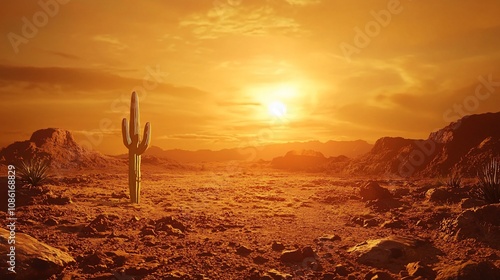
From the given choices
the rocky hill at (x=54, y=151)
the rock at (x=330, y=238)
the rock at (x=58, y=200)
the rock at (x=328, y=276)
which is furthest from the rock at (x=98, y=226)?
the rocky hill at (x=54, y=151)

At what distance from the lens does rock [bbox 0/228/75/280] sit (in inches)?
210

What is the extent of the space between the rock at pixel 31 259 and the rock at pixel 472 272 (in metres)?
6.18

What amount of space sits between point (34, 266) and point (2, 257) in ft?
1.52

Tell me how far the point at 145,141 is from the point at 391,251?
9.51 meters

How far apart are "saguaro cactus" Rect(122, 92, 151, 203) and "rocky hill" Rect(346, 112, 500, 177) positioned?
62.6 ft

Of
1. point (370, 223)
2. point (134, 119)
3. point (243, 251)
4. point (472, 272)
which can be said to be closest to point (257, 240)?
point (243, 251)

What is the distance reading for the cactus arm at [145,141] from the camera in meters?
13.2

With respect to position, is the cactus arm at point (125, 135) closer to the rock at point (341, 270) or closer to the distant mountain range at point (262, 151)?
Result: the rock at point (341, 270)

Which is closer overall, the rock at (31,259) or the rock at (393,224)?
the rock at (31,259)

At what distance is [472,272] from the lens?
5410mm

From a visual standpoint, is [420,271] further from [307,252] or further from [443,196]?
[443,196]

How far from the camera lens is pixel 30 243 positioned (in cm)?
591

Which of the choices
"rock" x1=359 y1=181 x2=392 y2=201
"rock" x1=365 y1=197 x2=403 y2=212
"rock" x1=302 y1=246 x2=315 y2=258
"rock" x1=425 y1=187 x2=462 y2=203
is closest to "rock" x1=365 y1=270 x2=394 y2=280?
"rock" x1=302 y1=246 x2=315 y2=258

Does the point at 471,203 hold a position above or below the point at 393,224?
above
